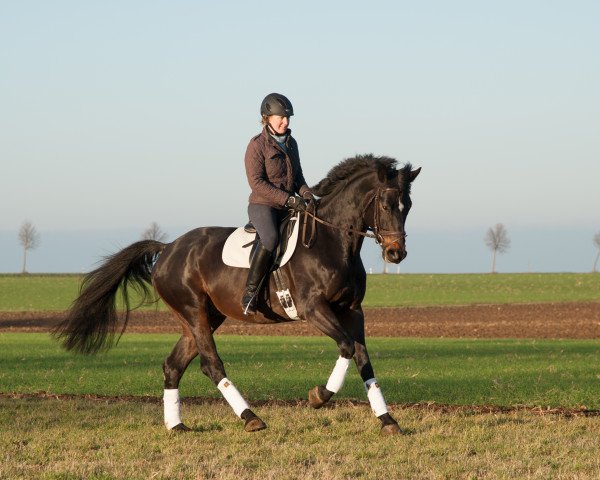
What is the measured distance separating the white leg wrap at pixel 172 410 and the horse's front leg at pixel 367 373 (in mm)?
2165

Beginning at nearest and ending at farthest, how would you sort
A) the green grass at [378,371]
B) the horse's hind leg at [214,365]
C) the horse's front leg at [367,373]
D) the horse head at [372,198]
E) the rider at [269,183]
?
the horse head at [372,198] → the horse's front leg at [367,373] → the horse's hind leg at [214,365] → the rider at [269,183] → the green grass at [378,371]

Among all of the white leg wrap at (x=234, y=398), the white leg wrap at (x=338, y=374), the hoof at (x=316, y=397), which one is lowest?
the white leg wrap at (x=234, y=398)

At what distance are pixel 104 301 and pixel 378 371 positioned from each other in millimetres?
8365

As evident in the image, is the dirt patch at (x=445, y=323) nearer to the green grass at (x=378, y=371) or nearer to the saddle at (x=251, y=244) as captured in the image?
the green grass at (x=378, y=371)

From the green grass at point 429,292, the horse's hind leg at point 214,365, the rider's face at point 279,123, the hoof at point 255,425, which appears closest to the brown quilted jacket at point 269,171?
the rider's face at point 279,123

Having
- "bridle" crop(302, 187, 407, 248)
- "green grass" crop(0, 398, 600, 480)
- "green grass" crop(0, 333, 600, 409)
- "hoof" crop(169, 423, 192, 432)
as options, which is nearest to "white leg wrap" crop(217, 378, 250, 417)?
"green grass" crop(0, 398, 600, 480)

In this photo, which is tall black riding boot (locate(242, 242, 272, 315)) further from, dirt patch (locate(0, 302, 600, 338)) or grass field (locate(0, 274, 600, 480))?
dirt patch (locate(0, 302, 600, 338))

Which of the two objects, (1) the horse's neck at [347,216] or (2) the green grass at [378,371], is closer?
(1) the horse's neck at [347,216]

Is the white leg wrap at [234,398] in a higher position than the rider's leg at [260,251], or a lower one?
lower

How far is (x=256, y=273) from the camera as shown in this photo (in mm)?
10797

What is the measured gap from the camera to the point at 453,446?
956 centimetres

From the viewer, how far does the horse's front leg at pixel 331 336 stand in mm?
10250

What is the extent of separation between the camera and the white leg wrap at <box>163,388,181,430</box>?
11.3 metres

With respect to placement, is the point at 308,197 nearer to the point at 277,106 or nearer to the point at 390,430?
the point at 277,106
